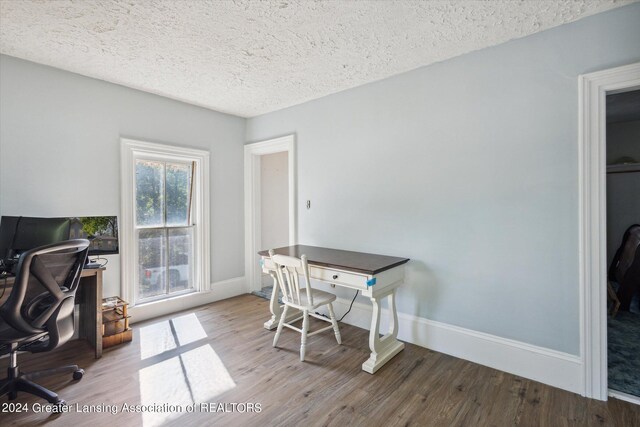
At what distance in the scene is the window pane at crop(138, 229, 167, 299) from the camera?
3488 millimetres

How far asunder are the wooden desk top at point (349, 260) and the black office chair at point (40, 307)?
5.08 ft

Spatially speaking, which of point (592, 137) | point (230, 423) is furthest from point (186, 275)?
point (592, 137)

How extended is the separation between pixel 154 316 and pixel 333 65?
3337 mm

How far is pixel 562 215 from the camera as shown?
6.90ft

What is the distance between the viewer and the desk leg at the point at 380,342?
2.38 meters

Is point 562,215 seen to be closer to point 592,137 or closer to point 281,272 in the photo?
point 592,137

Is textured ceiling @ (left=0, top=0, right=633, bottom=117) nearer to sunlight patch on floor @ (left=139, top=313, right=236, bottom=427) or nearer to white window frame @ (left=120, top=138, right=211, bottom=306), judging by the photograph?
white window frame @ (left=120, top=138, right=211, bottom=306)

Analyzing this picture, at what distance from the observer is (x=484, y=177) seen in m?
2.42

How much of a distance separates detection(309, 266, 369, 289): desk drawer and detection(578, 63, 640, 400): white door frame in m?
1.48

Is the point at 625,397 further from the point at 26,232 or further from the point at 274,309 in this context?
the point at 26,232

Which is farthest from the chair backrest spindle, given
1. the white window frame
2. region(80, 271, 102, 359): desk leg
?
the white window frame

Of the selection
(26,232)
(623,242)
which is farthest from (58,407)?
(623,242)

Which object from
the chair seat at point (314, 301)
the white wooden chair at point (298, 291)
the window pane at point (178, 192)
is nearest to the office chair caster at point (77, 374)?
the white wooden chair at point (298, 291)

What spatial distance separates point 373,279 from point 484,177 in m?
1.23
